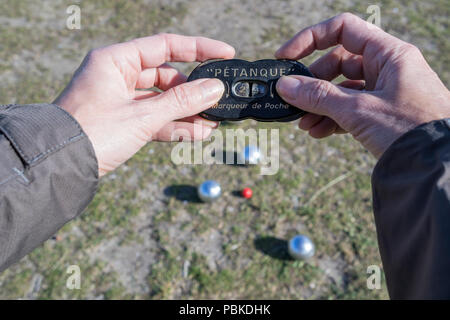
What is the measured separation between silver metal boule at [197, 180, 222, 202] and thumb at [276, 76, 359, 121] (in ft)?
5.09

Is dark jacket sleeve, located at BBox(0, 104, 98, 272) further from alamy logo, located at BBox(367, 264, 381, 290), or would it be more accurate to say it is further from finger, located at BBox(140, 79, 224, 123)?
alamy logo, located at BBox(367, 264, 381, 290)

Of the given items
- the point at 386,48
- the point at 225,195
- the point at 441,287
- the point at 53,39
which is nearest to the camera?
the point at 441,287

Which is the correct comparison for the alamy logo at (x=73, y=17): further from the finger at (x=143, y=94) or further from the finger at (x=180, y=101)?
the finger at (x=180, y=101)

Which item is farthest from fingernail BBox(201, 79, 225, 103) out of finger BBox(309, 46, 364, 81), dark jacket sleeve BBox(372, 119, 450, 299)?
dark jacket sleeve BBox(372, 119, 450, 299)

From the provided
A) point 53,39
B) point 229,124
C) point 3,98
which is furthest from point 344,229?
point 53,39

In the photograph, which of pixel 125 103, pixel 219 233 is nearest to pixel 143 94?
pixel 125 103

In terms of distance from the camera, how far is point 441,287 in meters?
1.17

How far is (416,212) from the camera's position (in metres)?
1.35

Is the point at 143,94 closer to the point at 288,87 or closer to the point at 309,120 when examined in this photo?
the point at 288,87

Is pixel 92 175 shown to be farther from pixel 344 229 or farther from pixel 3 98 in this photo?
pixel 3 98

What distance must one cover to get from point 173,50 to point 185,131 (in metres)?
0.57

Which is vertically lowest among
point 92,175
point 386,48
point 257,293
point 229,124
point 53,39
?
point 257,293
